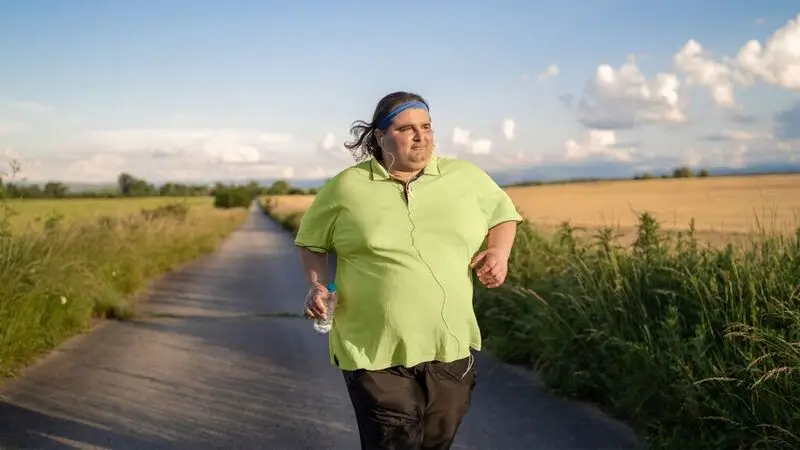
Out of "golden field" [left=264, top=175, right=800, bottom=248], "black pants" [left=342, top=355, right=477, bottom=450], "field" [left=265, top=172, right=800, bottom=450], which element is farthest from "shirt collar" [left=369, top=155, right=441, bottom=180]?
"golden field" [left=264, top=175, right=800, bottom=248]

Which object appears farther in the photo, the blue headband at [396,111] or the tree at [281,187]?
the tree at [281,187]

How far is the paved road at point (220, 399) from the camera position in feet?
17.9

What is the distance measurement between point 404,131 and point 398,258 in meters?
0.51

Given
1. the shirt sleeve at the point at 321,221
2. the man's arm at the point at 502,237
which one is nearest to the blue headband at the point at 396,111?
the shirt sleeve at the point at 321,221

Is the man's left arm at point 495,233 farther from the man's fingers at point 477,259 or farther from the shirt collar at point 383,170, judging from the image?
the shirt collar at point 383,170

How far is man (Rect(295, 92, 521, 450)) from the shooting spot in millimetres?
3266

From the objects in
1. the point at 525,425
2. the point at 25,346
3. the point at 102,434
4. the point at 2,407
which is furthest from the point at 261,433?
the point at 25,346

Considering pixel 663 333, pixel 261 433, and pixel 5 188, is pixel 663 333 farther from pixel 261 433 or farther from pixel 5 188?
pixel 5 188

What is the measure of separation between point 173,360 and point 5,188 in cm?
375

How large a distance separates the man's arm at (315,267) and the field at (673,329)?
2.22 meters

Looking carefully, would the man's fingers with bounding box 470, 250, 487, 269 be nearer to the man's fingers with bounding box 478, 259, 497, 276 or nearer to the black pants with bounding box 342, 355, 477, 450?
the man's fingers with bounding box 478, 259, 497, 276

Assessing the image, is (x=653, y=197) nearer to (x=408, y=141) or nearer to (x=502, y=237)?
(x=502, y=237)

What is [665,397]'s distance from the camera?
5.21m

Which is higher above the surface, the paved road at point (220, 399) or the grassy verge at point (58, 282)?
the grassy verge at point (58, 282)
